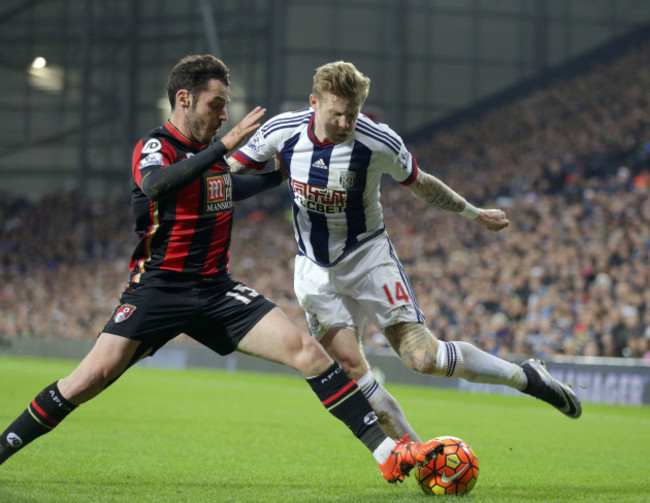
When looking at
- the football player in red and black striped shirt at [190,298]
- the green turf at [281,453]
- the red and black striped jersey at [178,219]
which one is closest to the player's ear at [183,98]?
the football player in red and black striped shirt at [190,298]

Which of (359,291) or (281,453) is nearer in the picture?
(359,291)

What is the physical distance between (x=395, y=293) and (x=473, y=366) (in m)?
0.66

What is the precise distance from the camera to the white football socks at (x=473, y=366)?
18.8ft

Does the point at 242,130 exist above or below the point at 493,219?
above

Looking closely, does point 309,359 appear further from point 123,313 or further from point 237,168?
point 237,168

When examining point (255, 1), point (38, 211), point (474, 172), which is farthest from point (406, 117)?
point (38, 211)

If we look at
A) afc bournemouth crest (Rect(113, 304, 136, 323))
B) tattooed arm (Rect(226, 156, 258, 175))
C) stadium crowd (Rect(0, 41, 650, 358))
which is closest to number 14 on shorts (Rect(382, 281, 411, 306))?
tattooed arm (Rect(226, 156, 258, 175))

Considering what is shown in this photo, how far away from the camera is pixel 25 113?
38.4 m

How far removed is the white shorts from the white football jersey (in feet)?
0.30

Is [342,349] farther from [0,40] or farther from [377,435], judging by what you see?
[0,40]

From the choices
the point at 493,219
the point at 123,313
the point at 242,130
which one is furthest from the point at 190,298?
the point at 493,219

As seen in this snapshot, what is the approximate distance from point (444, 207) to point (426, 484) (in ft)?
5.87

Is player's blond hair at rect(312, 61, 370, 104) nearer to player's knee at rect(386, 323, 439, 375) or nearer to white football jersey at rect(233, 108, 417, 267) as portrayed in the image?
white football jersey at rect(233, 108, 417, 267)

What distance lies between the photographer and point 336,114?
529 cm
